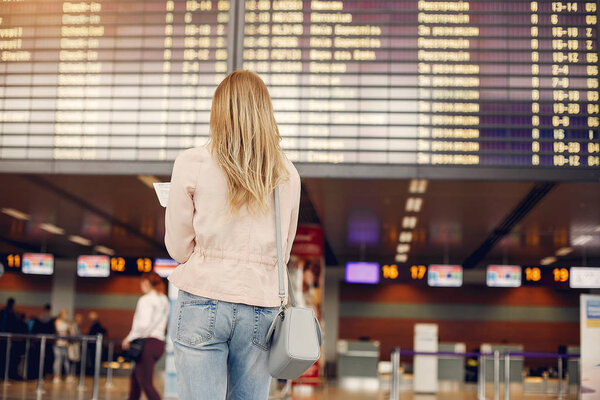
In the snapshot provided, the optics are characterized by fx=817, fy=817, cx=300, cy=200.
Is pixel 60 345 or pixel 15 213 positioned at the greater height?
pixel 15 213

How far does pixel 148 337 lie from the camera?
8320 mm

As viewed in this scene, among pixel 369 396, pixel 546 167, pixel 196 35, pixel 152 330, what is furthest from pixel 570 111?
pixel 369 396

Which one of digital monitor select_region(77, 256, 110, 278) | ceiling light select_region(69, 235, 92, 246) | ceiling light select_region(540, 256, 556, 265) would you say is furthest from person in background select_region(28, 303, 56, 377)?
ceiling light select_region(540, 256, 556, 265)

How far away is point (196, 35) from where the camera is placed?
8.26 m

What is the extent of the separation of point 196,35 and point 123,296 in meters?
19.4

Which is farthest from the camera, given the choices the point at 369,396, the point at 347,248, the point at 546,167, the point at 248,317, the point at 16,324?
the point at 347,248

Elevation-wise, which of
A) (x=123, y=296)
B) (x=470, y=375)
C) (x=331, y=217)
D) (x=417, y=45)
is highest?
(x=417, y=45)

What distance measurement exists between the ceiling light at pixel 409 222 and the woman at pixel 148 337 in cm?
650

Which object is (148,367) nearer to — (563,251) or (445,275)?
(445,275)

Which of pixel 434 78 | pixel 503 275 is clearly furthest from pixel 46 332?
pixel 434 78

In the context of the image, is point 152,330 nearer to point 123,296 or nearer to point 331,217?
point 331,217

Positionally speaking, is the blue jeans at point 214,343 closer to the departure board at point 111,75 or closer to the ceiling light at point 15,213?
the departure board at point 111,75

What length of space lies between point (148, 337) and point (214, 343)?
6258 mm

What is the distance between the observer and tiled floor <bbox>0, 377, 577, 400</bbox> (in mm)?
12281
